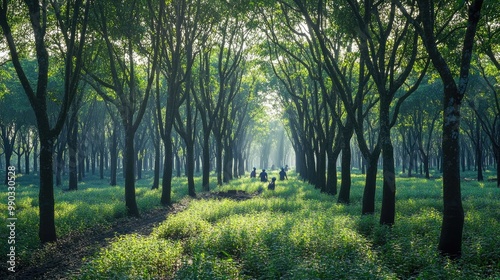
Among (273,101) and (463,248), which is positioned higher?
(273,101)

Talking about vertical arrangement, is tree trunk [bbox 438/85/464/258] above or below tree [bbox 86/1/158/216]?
below

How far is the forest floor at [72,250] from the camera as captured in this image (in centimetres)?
907

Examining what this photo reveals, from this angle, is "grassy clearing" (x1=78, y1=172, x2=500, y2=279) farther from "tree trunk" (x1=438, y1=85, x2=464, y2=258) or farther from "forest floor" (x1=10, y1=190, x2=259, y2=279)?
"forest floor" (x1=10, y1=190, x2=259, y2=279)

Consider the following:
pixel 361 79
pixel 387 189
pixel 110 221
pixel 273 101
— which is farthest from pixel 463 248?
pixel 273 101

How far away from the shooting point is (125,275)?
716cm

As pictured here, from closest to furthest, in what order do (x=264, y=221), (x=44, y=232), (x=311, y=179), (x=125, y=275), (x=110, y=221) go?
(x=125, y=275)
(x=44, y=232)
(x=264, y=221)
(x=110, y=221)
(x=311, y=179)

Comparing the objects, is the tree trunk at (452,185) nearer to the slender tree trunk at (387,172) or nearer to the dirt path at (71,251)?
the slender tree trunk at (387,172)

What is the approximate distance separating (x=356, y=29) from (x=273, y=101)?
29.4 metres

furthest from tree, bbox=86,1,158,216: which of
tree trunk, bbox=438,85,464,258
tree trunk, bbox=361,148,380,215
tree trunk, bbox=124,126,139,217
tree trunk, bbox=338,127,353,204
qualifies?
tree trunk, bbox=438,85,464,258

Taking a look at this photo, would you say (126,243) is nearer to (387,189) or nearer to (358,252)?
(358,252)

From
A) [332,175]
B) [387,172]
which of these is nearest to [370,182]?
[387,172]

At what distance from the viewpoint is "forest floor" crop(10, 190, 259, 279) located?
9070mm

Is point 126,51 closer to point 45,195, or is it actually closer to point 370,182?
point 45,195

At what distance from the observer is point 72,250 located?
11.3 m
